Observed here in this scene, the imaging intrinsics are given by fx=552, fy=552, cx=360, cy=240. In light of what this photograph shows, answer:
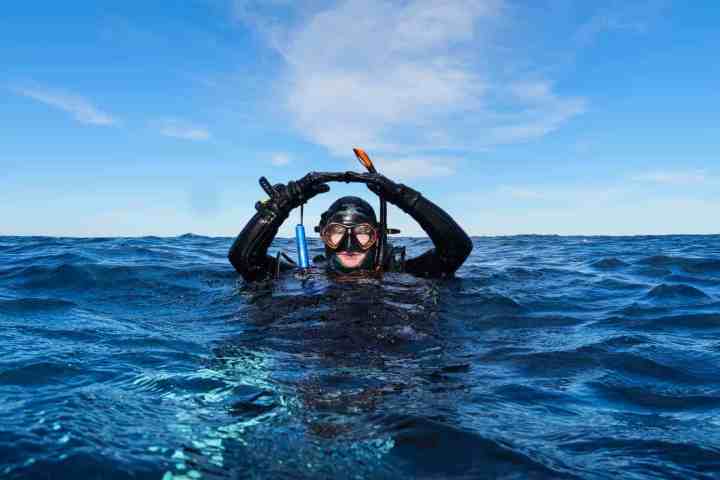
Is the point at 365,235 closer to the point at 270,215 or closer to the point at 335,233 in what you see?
the point at 335,233

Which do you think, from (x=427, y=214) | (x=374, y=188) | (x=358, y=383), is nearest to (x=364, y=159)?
(x=374, y=188)

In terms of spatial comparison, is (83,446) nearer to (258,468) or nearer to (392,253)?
(258,468)

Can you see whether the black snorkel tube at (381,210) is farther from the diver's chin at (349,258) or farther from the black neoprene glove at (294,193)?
the black neoprene glove at (294,193)

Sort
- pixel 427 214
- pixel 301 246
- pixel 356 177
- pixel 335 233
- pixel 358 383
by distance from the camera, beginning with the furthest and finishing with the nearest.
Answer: pixel 301 246 < pixel 335 233 < pixel 427 214 < pixel 356 177 < pixel 358 383

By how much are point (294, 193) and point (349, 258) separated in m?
1.00

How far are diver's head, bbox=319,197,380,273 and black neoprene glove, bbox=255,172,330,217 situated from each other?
1.28 ft

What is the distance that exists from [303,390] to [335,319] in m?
1.73

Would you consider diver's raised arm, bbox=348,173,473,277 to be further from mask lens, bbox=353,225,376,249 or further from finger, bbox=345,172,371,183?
mask lens, bbox=353,225,376,249

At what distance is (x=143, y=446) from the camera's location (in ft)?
7.64

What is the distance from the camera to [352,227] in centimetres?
641

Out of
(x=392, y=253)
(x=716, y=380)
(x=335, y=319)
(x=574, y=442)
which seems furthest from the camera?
(x=392, y=253)

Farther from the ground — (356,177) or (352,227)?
(356,177)

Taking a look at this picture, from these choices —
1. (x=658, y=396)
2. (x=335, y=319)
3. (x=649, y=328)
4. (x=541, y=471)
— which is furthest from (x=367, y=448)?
(x=649, y=328)

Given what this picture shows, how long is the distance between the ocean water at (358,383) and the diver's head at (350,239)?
1.39 feet
